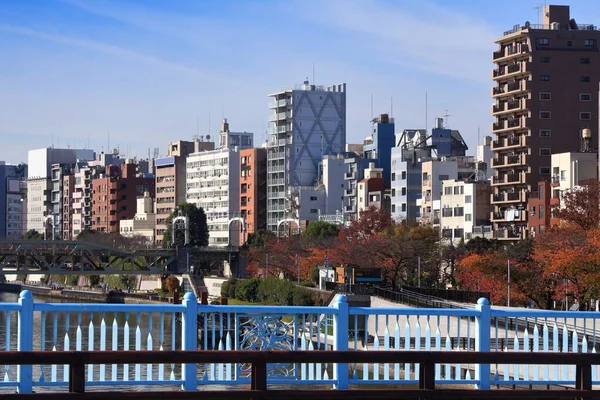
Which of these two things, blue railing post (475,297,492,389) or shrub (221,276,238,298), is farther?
shrub (221,276,238,298)

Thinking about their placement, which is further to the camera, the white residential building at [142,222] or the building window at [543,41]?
the white residential building at [142,222]

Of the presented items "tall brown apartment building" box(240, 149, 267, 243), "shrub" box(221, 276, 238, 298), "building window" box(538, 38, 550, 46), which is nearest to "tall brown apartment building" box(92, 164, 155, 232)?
"tall brown apartment building" box(240, 149, 267, 243)

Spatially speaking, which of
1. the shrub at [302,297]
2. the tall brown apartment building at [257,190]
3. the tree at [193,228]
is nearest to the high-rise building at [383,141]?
the tall brown apartment building at [257,190]

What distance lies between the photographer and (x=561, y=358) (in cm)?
1370

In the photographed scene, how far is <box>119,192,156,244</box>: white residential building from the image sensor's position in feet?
565

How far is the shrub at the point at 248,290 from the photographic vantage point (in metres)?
98.6

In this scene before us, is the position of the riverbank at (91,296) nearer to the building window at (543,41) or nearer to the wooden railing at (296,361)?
the building window at (543,41)

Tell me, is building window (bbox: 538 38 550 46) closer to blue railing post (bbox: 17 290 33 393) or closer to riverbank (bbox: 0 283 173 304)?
riverbank (bbox: 0 283 173 304)

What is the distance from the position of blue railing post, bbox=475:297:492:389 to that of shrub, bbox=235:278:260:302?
81708 millimetres

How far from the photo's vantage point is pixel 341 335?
15.8 metres

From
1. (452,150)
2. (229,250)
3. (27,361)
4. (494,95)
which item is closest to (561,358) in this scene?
(27,361)

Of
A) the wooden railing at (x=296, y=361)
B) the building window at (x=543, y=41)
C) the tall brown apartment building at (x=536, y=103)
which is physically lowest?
the wooden railing at (x=296, y=361)

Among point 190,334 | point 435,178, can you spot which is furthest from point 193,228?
point 190,334

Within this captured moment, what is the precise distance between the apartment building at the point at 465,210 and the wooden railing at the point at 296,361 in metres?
90.6
